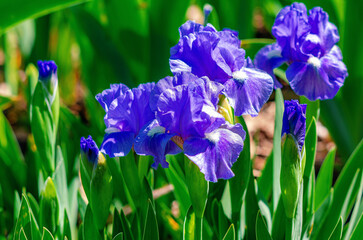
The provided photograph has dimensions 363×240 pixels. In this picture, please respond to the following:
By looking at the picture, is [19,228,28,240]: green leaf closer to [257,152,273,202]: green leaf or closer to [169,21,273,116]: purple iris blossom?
[169,21,273,116]: purple iris blossom

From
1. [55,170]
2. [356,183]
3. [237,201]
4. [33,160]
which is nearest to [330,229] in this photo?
[356,183]

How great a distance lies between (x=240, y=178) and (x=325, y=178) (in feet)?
1.15

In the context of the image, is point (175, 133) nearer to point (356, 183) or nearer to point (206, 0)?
point (356, 183)

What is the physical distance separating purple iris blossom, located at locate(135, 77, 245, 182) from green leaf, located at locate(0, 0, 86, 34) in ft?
1.98

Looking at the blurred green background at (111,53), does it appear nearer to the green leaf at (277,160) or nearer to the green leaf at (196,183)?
the green leaf at (277,160)

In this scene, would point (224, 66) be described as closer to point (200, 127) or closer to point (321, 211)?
point (200, 127)

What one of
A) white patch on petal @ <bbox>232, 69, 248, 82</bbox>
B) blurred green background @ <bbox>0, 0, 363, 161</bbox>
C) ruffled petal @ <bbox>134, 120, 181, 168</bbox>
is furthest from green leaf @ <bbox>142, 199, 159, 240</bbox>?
blurred green background @ <bbox>0, 0, 363, 161</bbox>

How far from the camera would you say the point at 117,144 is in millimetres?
681

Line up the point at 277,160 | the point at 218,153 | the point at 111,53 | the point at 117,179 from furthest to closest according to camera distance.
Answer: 1. the point at 111,53
2. the point at 117,179
3. the point at 277,160
4. the point at 218,153

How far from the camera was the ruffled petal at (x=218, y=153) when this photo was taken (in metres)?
0.61

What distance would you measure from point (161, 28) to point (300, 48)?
77 centimetres

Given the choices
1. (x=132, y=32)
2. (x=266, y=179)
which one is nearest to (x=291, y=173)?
(x=266, y=179)

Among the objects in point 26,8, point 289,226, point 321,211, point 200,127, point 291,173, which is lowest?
point 321,211

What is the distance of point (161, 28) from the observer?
152 centimetres
